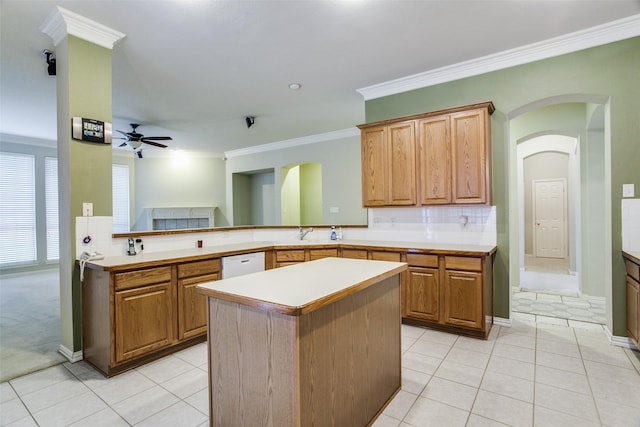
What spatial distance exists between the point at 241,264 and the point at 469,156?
2652 millimetres

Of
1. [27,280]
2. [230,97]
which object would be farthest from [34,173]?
[230,97]

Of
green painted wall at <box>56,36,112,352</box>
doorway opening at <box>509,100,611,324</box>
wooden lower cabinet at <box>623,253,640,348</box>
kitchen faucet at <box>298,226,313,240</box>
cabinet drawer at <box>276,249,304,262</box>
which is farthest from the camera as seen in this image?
kitchen faucet at <box>298,226,313,240</box>

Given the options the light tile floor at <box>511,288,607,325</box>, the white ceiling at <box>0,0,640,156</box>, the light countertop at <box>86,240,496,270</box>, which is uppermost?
the white ceiling at <box>0,0,640,156</box>

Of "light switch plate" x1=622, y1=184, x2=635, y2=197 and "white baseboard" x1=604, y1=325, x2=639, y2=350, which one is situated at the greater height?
"light switch plate" x1=622, y1=184, x2=635, y2=197

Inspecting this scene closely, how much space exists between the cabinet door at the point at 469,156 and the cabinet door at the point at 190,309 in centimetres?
274

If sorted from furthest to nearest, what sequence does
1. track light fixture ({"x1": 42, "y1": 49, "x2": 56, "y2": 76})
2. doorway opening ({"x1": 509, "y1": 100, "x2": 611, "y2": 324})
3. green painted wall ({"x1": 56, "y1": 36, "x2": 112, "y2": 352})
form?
doorway opening ({"x1": 509, "y1": 100, "x2": 611, "y2": 324}), track light fixture ({"x1": 42, "y1": 49, "x2": 56, "y2": 76}), green painted wall ({"x1": 56, "y1": 36, "x2": 112, "y2": 352})

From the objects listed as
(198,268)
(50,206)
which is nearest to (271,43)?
(198,268)

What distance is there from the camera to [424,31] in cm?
284

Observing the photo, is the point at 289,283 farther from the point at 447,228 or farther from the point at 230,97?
the point at 230,97

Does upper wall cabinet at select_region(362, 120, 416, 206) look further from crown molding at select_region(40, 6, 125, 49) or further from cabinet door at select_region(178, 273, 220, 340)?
crown molding at select_region(40, 6, 125, 49)

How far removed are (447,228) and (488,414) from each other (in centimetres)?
211

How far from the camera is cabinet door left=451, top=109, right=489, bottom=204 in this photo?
316 cm

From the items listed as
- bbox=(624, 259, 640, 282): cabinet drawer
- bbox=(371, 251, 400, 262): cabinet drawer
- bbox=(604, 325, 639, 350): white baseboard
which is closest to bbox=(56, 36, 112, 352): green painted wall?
bbox=(371, 251, 400, 262): cabinet drawer

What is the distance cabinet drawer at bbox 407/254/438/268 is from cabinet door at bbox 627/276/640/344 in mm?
1516
